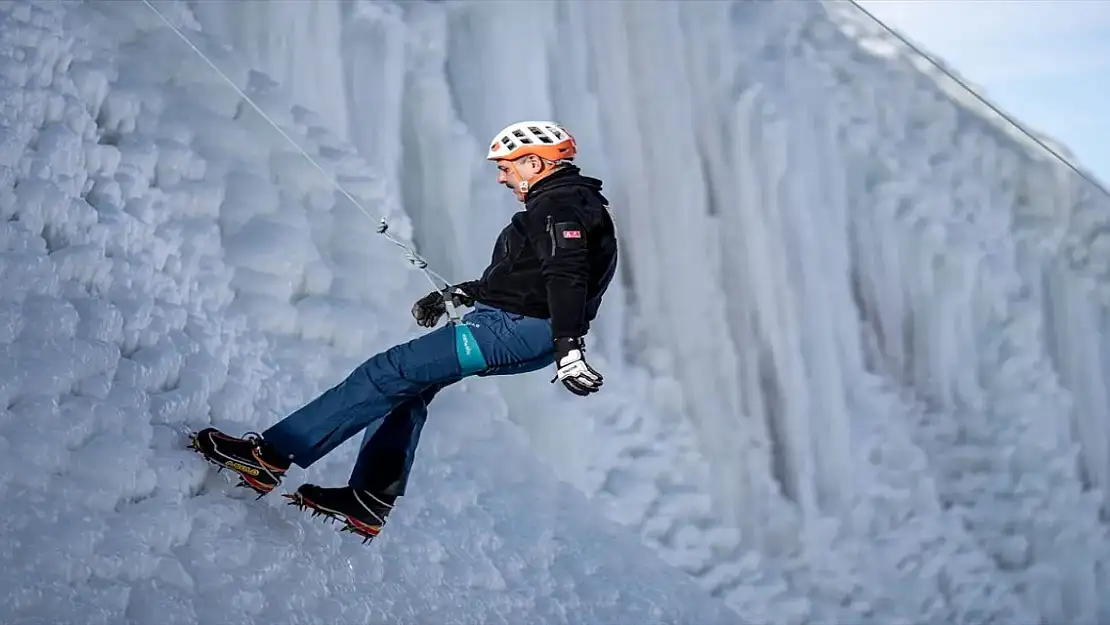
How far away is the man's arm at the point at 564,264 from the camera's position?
2.68 metres

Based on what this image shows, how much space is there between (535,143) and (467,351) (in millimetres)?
513

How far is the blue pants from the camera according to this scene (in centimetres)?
290

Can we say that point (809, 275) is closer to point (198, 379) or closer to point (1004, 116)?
point (1004, 116)

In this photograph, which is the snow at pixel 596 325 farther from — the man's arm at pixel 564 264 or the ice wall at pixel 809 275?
the man's arm at pixel 564 264

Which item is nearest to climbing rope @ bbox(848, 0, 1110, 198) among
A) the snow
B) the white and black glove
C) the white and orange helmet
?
the snow

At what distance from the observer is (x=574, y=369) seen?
8.57ft

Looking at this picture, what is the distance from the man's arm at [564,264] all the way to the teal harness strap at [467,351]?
10.5 inches

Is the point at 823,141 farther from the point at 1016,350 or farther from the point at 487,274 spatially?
the point at 487,274

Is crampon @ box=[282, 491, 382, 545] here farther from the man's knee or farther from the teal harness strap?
the teal harness strap

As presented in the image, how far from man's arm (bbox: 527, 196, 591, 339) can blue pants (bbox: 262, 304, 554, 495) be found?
0.19 metres

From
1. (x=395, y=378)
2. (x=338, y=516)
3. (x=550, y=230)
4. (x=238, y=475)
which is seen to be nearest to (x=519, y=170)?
(x=550, y=230)

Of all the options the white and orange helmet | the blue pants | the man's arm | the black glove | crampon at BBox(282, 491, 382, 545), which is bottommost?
crampon at BBox(282, 491, 382, 545)

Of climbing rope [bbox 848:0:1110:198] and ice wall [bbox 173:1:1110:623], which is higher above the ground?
climbing rope [bbox 848:0:1110:198]

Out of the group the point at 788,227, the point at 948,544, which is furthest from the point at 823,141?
the point at 948,544
